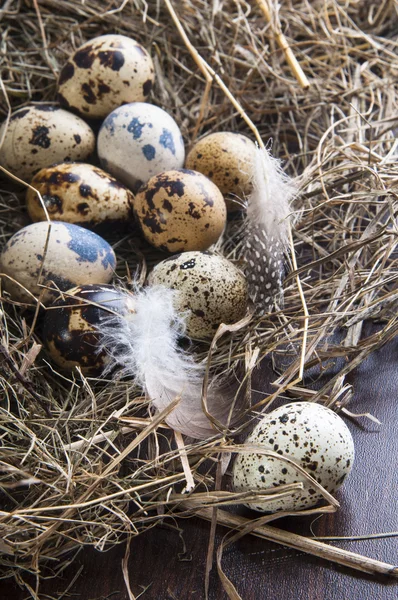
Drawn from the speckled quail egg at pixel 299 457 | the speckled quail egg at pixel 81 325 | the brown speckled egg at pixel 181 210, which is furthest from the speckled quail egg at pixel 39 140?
the speckled quail egg at pixel 299 457

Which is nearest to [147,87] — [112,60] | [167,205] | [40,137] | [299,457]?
[112,60]

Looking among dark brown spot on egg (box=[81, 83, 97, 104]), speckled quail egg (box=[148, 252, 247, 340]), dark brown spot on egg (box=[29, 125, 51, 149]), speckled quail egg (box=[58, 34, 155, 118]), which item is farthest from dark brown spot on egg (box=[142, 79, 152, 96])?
speckled quail egg (box=[148, 252, 247, 340])

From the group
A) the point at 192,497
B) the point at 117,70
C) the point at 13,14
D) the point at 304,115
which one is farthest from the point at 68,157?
the point at 192,497

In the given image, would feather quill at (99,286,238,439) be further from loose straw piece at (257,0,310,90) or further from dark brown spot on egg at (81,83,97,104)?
loose straw piece at (257,0,310,90)

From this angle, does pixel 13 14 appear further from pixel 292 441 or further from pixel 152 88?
pixel 292 441

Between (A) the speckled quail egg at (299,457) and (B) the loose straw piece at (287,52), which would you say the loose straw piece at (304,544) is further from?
(B) the loose straw piece at (287,52)

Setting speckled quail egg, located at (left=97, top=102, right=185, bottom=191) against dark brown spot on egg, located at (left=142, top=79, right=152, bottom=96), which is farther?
dark brown spot on egg, located at (left=142, top=79, right=152, bottom=96)
